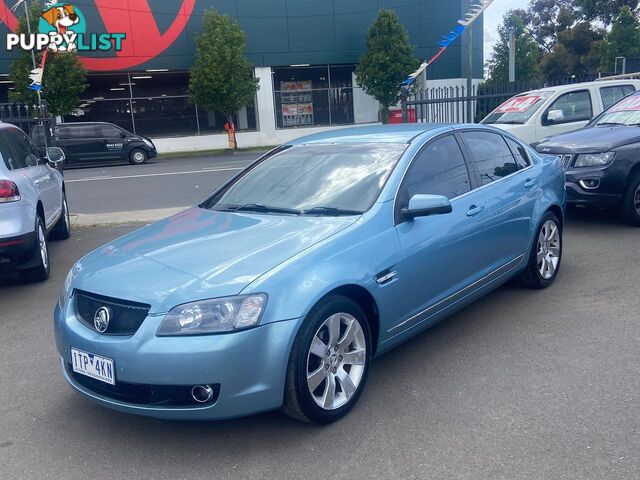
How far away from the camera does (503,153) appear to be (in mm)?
5523

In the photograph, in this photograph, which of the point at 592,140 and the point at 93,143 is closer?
the point at 592,140

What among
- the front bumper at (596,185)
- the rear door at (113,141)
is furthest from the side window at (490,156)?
the rear door at (113,141)

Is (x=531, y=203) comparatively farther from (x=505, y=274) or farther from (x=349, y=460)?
(x=349, y=460)

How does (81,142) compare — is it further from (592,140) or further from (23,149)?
(592,140)

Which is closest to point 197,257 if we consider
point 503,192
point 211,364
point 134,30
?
point 211,364

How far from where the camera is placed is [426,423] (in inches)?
143

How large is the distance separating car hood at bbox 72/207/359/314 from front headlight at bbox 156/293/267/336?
4cm

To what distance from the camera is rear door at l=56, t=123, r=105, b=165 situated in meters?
24.6

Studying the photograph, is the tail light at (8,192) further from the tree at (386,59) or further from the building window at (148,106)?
the building window at (148,106)

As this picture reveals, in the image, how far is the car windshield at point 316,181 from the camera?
4.33m

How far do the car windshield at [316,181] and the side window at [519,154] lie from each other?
1491 millimetres

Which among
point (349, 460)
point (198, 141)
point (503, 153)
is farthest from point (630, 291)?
point (198, 141)

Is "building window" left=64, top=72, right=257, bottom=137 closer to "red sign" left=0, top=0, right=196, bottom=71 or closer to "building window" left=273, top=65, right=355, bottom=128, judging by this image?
"red sign" left=0, top=0, right=196, bottom=71

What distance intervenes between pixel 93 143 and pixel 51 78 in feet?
14.6
